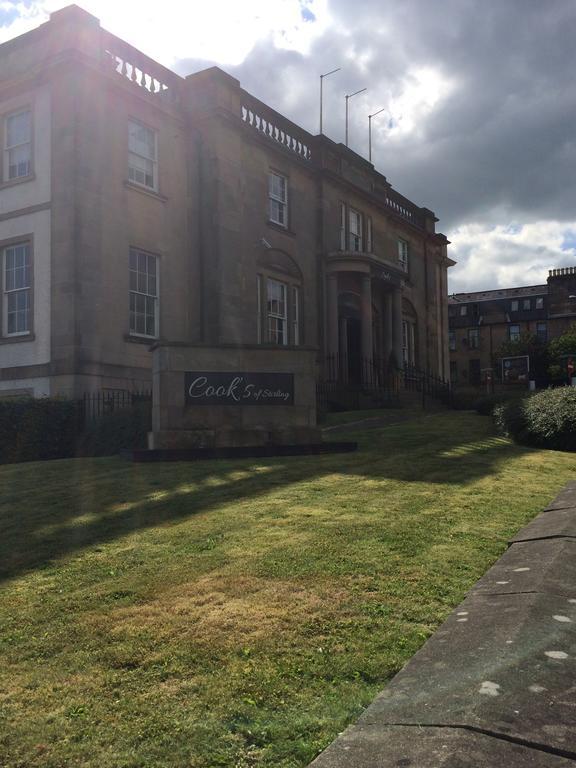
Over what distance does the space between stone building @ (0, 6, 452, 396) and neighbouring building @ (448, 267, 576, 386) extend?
50667 millimetres

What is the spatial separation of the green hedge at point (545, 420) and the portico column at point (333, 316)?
1171 cm

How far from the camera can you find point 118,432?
640 inches

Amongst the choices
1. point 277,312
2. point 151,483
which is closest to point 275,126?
point 277,312

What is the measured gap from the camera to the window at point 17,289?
20328 millimetres

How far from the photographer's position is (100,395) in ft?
62.3

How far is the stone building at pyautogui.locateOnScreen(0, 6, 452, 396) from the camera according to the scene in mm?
19547

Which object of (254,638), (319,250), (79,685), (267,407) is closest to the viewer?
(79,685)

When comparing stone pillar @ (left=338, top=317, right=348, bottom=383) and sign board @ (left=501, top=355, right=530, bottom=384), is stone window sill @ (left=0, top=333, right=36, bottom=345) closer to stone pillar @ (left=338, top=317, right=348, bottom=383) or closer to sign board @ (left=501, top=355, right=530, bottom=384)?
stone pillar @ (left=338, top=317, right=348, bottom=383)

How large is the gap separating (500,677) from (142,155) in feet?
69.7

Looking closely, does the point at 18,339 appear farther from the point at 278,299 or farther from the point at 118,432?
the point at 278,299

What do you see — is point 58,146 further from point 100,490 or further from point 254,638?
point 254,638

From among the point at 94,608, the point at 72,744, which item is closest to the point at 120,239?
the point at 94,608

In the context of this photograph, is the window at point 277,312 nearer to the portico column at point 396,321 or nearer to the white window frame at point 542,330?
the portico column at point 396,321

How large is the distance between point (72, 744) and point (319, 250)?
1045 inches
